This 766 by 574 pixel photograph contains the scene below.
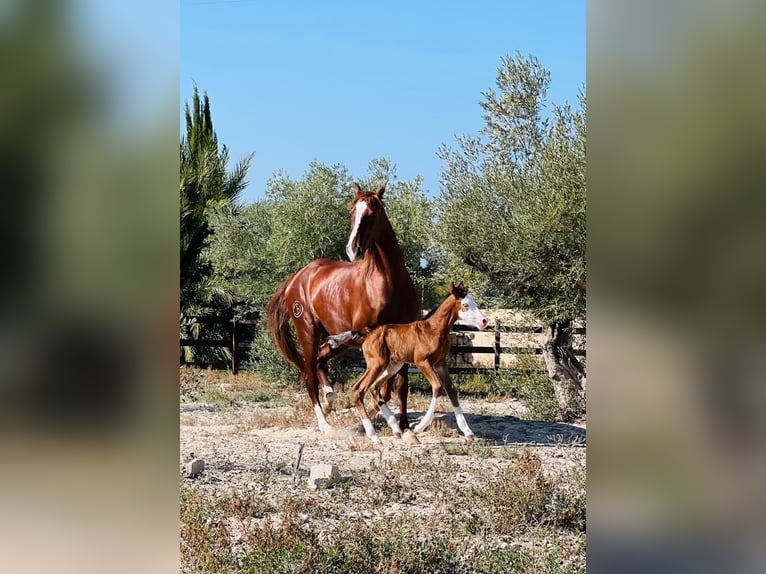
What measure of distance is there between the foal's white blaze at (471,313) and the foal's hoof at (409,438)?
2.14ft

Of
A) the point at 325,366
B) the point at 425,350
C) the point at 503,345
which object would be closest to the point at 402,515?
the point at 425,350

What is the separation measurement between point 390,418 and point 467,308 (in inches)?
27.6

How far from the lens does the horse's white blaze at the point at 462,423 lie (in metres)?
4.05

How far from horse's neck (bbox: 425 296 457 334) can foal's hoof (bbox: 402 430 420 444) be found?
55 centimetres

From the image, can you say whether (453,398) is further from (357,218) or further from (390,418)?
(357,218)

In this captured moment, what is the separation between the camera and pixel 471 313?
4055 mm

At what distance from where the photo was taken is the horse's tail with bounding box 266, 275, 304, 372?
4558 millimetres

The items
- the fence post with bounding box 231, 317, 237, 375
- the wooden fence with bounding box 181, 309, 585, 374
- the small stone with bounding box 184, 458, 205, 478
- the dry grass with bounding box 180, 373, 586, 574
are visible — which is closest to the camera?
the dry grass with bounding box 180, 373, 586, 574

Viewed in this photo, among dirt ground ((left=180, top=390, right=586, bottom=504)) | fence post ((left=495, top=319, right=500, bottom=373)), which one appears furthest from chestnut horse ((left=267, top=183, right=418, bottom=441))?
fence post ((left=495, top=319, right=500, bottom=373))

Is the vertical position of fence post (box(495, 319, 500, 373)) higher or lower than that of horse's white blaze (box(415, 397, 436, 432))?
higher

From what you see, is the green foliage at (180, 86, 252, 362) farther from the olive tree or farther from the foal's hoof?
the foal's hoof

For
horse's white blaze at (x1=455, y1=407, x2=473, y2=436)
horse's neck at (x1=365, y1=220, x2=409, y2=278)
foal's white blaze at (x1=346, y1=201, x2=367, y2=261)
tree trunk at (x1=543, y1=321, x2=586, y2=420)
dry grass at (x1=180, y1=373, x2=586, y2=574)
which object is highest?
foal's white blaze at (x1=346, y1=201, x2=367, y2=261)

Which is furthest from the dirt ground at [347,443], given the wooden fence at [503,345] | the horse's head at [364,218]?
the horse's head at [364,218]
